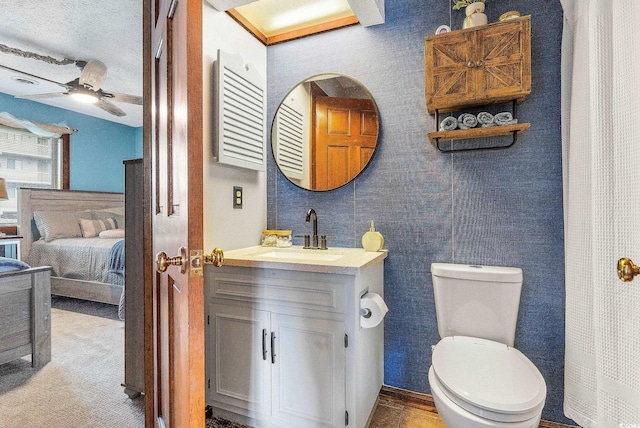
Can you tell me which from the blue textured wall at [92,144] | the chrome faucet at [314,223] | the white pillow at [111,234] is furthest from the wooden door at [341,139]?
the blue textured wall at [92,144]

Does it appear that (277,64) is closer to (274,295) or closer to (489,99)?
(489,99)

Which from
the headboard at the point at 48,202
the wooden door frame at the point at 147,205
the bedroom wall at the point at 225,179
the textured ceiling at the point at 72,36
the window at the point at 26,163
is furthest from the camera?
the window at the point at 26,163

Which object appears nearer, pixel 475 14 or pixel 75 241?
pixel 475 14

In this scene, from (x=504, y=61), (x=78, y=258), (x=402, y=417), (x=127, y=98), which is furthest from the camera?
(x=78, y=258)

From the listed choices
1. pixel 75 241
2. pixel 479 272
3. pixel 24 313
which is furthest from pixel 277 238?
pixel 75 241

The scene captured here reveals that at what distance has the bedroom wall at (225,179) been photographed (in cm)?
180

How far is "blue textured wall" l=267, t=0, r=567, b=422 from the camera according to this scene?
1655 millimetres

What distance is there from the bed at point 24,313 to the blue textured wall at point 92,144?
305 centimetres

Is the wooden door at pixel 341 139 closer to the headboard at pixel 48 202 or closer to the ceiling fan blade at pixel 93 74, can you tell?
the ceiling fan blade at pixel 93 74

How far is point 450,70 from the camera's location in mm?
1630

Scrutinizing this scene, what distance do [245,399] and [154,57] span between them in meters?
1.63

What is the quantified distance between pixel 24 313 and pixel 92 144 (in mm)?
3657

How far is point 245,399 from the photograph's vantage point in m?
1.63

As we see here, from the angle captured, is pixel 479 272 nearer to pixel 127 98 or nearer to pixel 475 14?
pixel 475 14
